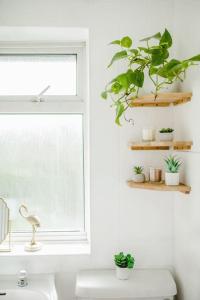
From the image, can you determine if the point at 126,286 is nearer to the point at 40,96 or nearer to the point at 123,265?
the point at 123,265

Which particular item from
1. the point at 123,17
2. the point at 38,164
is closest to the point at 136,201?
the point at 38,164

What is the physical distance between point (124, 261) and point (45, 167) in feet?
2.40

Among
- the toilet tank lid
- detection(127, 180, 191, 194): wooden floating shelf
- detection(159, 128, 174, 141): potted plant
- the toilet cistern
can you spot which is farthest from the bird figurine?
detection(159, 128, 174, 141): potted plant

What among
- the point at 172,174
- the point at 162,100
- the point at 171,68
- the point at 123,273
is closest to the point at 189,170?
the point at 172,174

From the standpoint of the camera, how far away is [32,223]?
1.76m

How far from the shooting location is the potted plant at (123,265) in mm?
1579

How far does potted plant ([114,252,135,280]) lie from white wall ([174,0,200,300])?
0.86 feet

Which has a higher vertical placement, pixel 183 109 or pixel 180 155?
pixel 183 109

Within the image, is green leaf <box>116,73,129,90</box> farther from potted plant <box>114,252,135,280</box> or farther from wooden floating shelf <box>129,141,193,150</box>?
potted plant <box>114,252,135,280</box>

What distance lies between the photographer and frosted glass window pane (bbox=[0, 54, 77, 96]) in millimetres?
1912

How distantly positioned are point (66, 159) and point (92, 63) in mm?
603

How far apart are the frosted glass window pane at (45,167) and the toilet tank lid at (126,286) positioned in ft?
1.35

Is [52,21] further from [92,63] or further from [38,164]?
[38,164]

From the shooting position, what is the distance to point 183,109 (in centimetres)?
157
